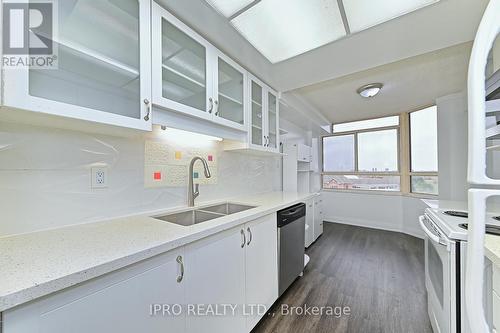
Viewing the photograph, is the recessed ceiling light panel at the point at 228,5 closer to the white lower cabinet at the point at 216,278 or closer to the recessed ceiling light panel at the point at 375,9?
the recessed ceiling light panel at the point at 375,9

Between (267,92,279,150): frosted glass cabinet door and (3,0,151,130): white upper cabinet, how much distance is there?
147 centimetres

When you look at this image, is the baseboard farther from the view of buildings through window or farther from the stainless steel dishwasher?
the stainless steel dishwasher

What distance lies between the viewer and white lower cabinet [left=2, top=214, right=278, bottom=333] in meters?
0.58

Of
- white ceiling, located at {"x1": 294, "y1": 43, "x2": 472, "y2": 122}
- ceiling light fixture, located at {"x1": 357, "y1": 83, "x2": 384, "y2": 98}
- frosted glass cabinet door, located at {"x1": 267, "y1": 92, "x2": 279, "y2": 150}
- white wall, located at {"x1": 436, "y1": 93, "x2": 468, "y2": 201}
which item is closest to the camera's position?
white ceiling, located at {"x1": 294, "y1": 43, "x2": 472, "y2": 122}

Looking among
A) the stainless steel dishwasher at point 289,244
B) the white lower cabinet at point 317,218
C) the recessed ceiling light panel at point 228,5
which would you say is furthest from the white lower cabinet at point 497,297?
the white lower cabinet at point 317,218

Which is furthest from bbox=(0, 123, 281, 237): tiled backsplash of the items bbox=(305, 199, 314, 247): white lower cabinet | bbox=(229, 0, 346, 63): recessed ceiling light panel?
bbox=(305, 199, 314, 247): white lower cabinet

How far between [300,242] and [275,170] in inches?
52.3

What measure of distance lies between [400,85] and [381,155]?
2.06m

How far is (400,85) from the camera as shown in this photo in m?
2.73

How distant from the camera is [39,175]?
3.13 feet

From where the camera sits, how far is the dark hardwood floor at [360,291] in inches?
60.6

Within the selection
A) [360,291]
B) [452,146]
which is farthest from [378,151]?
[360,291]

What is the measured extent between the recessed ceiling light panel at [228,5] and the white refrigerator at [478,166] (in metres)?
1.18

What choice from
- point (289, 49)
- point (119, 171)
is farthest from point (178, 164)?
point (289, 49)
